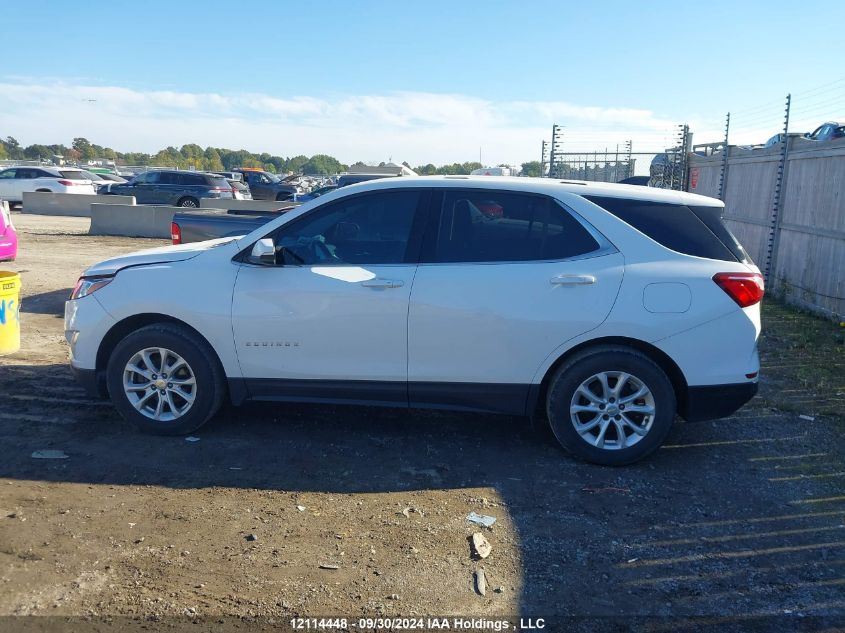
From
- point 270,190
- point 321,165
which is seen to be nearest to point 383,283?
point 270,190

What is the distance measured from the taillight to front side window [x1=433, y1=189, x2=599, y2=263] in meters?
0.83

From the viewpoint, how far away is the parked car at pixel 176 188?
2728 cm

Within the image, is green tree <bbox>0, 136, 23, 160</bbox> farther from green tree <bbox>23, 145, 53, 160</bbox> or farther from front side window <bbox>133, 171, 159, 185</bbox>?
front side window <bbox>133, 171, 159, 185</bbox>

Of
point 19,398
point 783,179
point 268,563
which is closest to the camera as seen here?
point 268,563

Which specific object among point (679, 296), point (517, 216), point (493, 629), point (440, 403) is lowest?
point (493, 629)

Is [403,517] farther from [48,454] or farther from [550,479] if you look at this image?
[48,454]

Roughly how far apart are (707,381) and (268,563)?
118 inches

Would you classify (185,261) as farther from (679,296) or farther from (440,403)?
(679,296)

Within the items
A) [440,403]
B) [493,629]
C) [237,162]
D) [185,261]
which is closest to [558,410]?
[440,403]

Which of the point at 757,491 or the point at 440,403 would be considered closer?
the point at 757,491

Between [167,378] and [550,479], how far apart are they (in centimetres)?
272

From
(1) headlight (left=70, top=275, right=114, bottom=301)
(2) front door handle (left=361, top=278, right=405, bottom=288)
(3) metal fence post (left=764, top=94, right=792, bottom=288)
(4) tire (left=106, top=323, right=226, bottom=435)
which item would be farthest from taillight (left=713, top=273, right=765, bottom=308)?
(3) metal fence post (left=764, top=94, right=792, bottom=288)

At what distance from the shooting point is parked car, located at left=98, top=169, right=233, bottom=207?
89.5 ft

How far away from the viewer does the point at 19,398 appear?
631 centimetres
